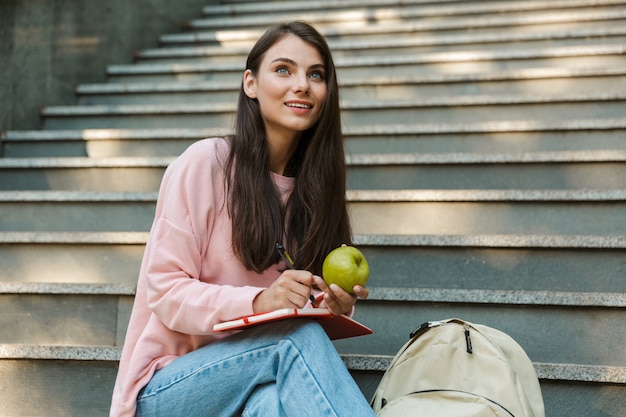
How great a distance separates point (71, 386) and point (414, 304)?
49.2 inches

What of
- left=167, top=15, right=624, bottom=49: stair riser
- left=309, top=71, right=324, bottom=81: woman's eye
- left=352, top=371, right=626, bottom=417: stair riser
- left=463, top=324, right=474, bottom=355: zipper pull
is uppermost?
left=167, top=15, right=624, bottom=49: stair riser

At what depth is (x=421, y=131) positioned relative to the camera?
12.1 feet

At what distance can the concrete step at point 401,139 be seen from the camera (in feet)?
11.5

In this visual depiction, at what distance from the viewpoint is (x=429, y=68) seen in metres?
4.44

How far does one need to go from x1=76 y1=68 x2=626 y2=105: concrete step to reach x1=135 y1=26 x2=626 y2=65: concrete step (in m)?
0.48

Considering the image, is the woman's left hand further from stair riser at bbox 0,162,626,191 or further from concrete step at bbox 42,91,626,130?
concrete step at bbox 42,91,626,130

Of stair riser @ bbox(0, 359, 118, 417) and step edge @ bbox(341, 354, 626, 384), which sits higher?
step edge @ bbox(341, 354, 626, 384)

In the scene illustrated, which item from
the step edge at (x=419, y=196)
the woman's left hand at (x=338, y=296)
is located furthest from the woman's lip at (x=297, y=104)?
the step edge at (x=419, y=196)

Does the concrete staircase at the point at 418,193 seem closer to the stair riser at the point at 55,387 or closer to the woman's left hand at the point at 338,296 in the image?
the stair riser at the point at 55,387

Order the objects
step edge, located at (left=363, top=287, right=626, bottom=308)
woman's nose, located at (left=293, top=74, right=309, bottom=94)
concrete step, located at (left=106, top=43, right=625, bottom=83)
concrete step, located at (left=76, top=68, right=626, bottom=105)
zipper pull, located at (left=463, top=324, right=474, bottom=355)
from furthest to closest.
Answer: concrete step, located at (left=106, top=43, right=625, bottom=83) → concrete step, located at (left=76, top=68, right=626, bottom=105) → step edge, located at (left=363, top=287, right=626, bottom=308) → woman's nose, located at (left=293, top=74, right=309, bottom=94) → zipper pull, located at (left=463, top=324, right=474, bottom=355)

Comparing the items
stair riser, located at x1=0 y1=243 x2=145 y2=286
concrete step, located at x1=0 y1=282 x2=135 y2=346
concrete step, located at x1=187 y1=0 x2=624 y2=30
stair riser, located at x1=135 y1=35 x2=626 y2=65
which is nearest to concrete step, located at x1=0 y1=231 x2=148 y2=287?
stair riser, located at x1=0 y1=243 x2=145 y2=286

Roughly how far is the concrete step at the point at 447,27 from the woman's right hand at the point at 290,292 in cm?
332

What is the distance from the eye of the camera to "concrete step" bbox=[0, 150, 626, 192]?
324 centimetres

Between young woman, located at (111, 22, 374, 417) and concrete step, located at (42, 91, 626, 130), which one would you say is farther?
concrete step, located at (42, 91, 626, 130)
